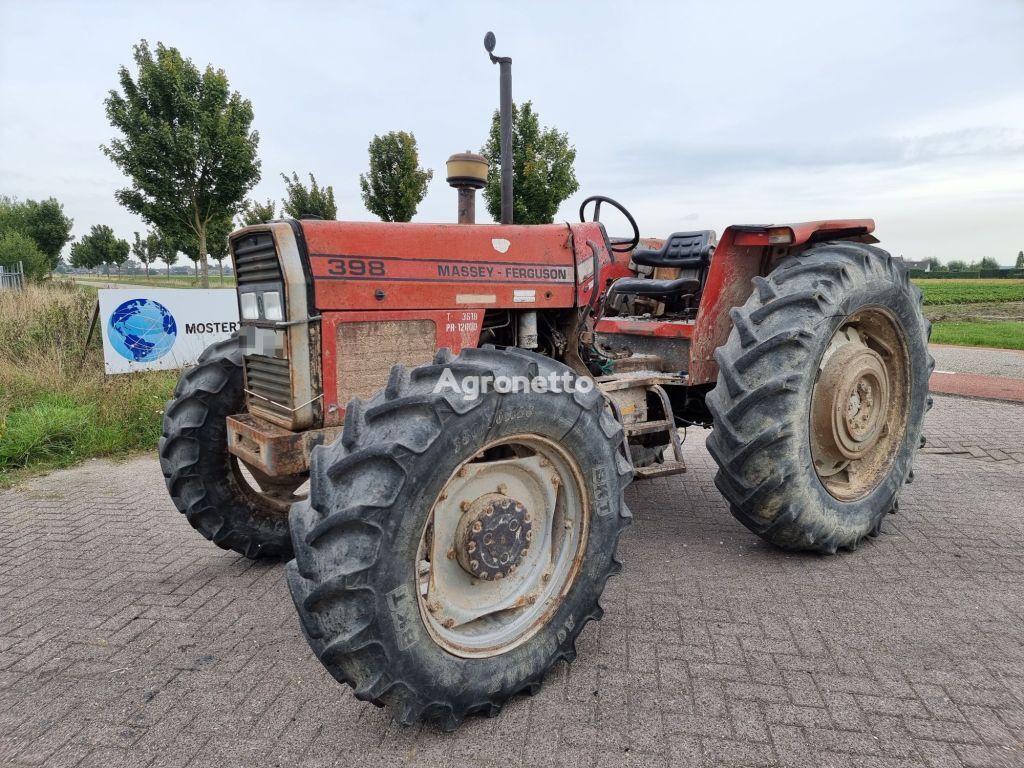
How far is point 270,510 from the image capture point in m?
3.43

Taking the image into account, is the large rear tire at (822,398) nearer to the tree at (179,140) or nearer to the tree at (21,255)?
the tree at (179,140)

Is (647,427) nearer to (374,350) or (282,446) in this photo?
(374,350)

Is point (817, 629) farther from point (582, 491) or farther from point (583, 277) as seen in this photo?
point (583, 277)

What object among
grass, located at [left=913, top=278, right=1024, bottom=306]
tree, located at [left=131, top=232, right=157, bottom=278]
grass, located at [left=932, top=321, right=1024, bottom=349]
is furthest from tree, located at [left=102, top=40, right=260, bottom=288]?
tree, located at [left=131, top=232, right=157, bottom=278]

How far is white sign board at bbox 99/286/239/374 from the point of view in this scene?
7246 millimetres

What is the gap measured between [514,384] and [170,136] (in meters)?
14.8

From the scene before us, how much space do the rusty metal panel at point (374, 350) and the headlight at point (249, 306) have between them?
0.44m

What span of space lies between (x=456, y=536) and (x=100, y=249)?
169 ft

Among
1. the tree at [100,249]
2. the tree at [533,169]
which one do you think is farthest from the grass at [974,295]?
the tree at [100,249]

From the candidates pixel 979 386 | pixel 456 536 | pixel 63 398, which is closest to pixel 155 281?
pixel 63 398

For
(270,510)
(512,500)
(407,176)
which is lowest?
(270,510)

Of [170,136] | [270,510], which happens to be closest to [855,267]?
[270,510]

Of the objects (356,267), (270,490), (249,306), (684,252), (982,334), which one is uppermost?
(684,252)

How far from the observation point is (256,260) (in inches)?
105
